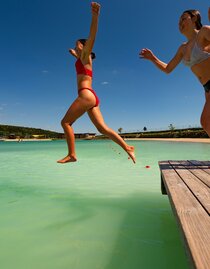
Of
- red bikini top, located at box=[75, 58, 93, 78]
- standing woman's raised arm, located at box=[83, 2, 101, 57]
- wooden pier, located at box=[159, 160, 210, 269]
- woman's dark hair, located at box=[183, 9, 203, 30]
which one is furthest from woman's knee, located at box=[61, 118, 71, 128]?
woman's dark hair, located at box=[183, 9, 203, 30]

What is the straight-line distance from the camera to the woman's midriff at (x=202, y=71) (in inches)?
138

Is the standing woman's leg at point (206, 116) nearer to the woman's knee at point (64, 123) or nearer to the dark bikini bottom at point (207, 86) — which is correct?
the dark bikini bottom at point (207, 86)

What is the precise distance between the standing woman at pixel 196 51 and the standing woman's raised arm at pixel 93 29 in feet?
4.13

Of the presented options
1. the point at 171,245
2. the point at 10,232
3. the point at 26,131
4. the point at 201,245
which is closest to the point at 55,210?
the point at 10,232

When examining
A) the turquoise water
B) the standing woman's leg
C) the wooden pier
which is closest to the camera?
the wooden pier

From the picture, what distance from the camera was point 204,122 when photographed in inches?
138

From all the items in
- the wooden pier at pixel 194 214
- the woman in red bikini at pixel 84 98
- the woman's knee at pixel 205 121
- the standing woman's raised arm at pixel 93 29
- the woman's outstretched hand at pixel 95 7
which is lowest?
the wooden pier at pixel 194 214

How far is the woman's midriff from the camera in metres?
3.52

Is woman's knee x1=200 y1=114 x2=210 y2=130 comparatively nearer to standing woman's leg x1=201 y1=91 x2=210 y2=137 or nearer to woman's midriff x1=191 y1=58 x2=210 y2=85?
standing woman's leg x1=201 y1=91 x2=210 y2=137

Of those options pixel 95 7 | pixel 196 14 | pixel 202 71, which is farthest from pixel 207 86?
pixel 95 7

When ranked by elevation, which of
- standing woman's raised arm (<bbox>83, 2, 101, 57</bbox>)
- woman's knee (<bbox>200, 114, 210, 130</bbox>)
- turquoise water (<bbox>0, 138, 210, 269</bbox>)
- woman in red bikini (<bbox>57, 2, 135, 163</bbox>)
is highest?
standing woman's raised arm (<bbox>83, 2, 101, 57</bbox>)

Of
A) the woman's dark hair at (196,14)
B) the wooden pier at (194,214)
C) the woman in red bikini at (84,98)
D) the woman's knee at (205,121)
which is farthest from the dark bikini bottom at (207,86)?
the woman in red bikini at (84,98)

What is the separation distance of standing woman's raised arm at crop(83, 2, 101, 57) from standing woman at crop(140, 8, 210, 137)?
126cm

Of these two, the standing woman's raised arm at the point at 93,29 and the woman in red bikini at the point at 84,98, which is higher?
the standing woman's raised arm at the point at 93,29
